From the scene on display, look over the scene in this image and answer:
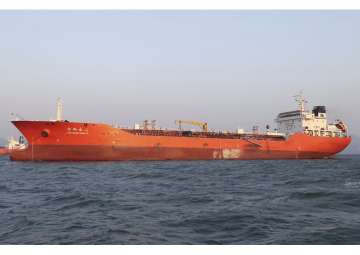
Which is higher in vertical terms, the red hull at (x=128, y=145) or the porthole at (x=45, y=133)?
the porthole at (x=45, y=133)

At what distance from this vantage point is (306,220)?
8945 millimetres

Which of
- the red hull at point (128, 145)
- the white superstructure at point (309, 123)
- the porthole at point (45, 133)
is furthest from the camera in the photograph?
the white superstructure at point (309, 123)

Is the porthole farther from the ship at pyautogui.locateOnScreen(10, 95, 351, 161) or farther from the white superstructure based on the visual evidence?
the white superstructure

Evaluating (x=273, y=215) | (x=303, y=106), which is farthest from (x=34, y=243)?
(x=303, y=106)

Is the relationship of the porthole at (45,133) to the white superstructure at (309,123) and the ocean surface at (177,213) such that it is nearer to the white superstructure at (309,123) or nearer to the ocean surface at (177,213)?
the ocean surface at (177,213)

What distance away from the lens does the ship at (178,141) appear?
3006 cm

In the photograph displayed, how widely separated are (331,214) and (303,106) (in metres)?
41.5

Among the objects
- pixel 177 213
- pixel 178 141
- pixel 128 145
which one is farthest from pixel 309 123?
pixel 177 213

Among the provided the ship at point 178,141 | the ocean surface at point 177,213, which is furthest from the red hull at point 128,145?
the ocean surface at point 177,213

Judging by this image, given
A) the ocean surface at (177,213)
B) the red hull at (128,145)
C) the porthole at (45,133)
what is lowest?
the ocean surface at (177,213)

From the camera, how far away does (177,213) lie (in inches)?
387

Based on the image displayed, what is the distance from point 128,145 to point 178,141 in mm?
5938

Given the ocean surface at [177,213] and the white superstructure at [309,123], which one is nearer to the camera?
the ocean surface at [177,213]

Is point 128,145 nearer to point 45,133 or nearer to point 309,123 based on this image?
point 45,133
